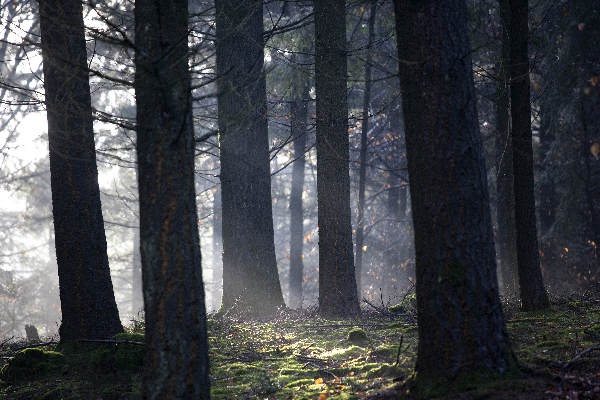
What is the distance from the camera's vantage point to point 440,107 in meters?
4.28

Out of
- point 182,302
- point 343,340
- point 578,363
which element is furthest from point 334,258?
point 182,302

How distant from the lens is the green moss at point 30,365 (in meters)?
6.17

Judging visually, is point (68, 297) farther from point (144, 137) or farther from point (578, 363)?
point (578, 363)

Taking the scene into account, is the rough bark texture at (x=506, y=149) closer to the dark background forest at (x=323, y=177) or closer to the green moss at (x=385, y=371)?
the dark background forest at (x=323, y=177)

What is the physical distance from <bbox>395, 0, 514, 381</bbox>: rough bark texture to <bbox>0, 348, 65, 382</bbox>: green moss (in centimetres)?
441

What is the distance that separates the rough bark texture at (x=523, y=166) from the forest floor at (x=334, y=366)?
1.59 feet

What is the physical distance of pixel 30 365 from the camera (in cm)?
624

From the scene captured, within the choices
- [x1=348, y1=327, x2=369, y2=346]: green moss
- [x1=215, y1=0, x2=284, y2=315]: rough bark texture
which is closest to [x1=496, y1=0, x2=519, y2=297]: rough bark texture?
[x1=348, y1=327, x2=369, y2=346]: green moss

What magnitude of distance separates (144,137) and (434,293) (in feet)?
8.53

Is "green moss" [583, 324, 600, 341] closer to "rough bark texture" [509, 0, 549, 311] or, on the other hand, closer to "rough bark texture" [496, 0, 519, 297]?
"rough bark texture" [509, 0, 549, 311]

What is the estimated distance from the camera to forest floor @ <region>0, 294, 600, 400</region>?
430 centimetres

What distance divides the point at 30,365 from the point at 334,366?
357 centimetres

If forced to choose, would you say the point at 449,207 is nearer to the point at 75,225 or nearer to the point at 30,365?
the point at 75,225

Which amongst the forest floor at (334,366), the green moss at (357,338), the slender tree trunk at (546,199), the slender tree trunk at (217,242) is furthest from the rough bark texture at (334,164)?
the slender tree trunk at (217,242)
